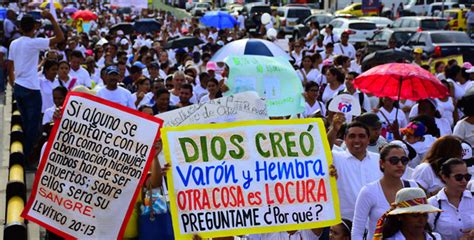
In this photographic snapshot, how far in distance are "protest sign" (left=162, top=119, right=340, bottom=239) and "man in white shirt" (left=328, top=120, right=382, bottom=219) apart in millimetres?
217

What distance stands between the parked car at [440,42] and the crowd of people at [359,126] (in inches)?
238

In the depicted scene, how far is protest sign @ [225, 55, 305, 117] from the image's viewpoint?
1140 centimetres

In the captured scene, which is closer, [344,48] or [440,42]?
[344,48]

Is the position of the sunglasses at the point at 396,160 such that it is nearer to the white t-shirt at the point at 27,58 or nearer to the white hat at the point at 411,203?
the white hat at the point at 411,203

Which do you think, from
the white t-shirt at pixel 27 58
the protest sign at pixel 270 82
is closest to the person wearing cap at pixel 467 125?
the protest sign at pixel 270 82

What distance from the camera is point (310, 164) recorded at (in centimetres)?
758

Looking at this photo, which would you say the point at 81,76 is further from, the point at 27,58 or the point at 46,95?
the point at 27,58

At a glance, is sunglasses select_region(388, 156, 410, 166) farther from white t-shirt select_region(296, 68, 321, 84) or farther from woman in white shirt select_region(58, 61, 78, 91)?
white t-shirt select_region(296, 68, 321, 84)

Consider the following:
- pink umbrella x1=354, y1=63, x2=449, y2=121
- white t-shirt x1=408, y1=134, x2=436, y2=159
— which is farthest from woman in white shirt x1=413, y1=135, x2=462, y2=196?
pink umbrella x1=354, y1=63, x2=449, y2=121

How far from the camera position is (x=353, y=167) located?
776cm

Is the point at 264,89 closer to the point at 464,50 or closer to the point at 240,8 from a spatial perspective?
the point at 464,50

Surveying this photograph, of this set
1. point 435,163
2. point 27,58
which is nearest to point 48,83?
point 27,58

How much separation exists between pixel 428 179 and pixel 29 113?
5.82 m

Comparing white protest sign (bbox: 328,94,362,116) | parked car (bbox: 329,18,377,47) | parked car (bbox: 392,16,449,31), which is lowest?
parked car (bbox: 329,18,377,47)
